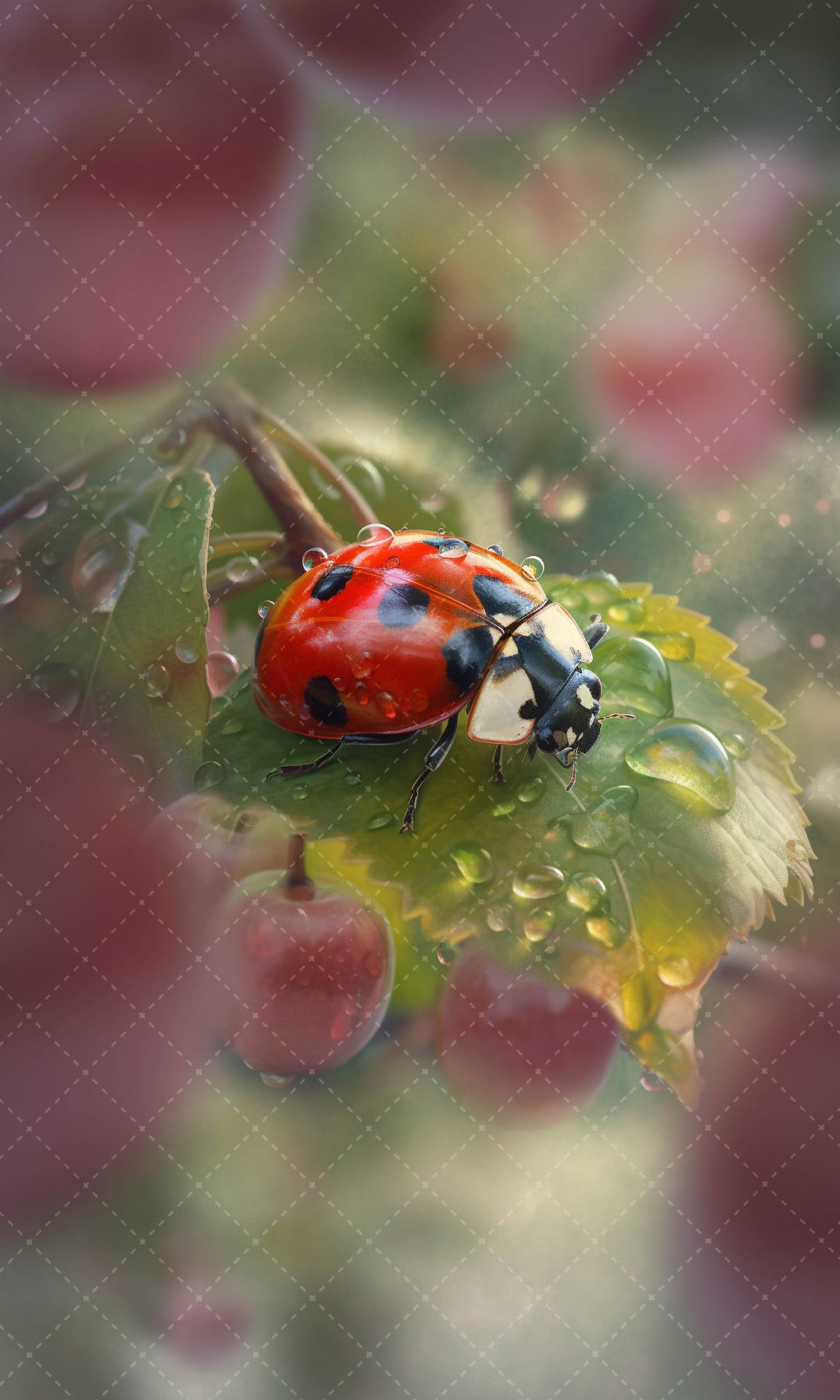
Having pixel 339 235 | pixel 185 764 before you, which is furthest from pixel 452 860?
pixel 339 235

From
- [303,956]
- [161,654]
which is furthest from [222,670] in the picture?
[303,956]

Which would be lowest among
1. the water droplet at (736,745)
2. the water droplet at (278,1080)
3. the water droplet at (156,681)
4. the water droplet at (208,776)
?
the water droplet at (278,1080)

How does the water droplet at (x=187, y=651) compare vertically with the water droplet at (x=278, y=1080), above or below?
above

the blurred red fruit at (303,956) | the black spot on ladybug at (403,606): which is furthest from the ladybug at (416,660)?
the blurred red fruit at (303,956)

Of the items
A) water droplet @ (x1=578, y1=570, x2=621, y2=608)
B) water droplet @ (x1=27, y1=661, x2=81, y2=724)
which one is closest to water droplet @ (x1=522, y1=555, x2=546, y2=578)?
water droplet @ (x1=578, y1=570, x2=621, y2=608)

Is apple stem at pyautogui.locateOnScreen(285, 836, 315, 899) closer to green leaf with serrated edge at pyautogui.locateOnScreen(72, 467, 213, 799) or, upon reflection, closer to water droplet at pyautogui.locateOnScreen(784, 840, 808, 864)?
green leaf with serrated edge at pyautogui.locateOnScreen(72, 467, 213, 799)

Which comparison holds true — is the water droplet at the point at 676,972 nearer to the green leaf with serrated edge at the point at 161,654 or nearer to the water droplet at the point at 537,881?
the water droplet at the point at 537,881

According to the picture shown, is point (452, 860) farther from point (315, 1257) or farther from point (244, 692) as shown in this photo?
point (315, 1257)
